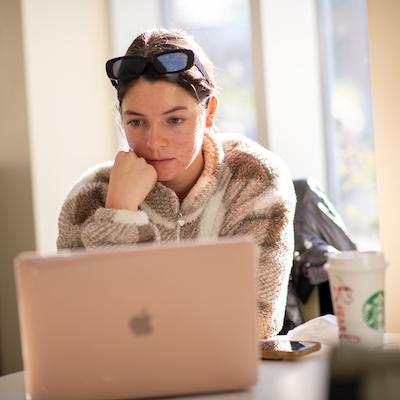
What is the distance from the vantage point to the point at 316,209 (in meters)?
2.15

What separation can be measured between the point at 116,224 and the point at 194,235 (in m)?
0.30

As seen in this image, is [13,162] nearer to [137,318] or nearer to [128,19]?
[128,19]

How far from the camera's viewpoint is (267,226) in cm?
177

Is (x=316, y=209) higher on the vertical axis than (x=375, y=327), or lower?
higher

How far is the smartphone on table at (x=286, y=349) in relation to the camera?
48.9 inches

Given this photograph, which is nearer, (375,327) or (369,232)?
(375,327)

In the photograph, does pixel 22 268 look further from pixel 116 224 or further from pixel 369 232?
pixel 369 232

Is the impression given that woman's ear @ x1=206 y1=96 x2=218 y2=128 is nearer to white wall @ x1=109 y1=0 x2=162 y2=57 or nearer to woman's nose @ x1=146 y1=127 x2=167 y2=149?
woman's nose @ x1=146 y1=127 x2=167 y2=149

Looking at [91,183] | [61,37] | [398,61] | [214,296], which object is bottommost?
[214,296]

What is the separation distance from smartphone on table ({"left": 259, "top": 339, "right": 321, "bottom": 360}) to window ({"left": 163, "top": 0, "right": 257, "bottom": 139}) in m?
2.01

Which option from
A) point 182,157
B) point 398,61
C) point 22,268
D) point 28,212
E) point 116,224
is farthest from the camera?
point 28,212

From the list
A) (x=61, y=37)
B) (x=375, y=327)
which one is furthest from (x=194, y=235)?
(x=61, y=37)

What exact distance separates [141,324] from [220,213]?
3.05 ft

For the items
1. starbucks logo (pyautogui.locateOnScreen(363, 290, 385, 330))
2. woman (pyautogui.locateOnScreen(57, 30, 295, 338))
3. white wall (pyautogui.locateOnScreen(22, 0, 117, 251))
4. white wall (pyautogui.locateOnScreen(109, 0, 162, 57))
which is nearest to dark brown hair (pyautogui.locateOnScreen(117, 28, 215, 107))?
woman (pyautogui.locateOnScreen(57, 30, 295, 338))
